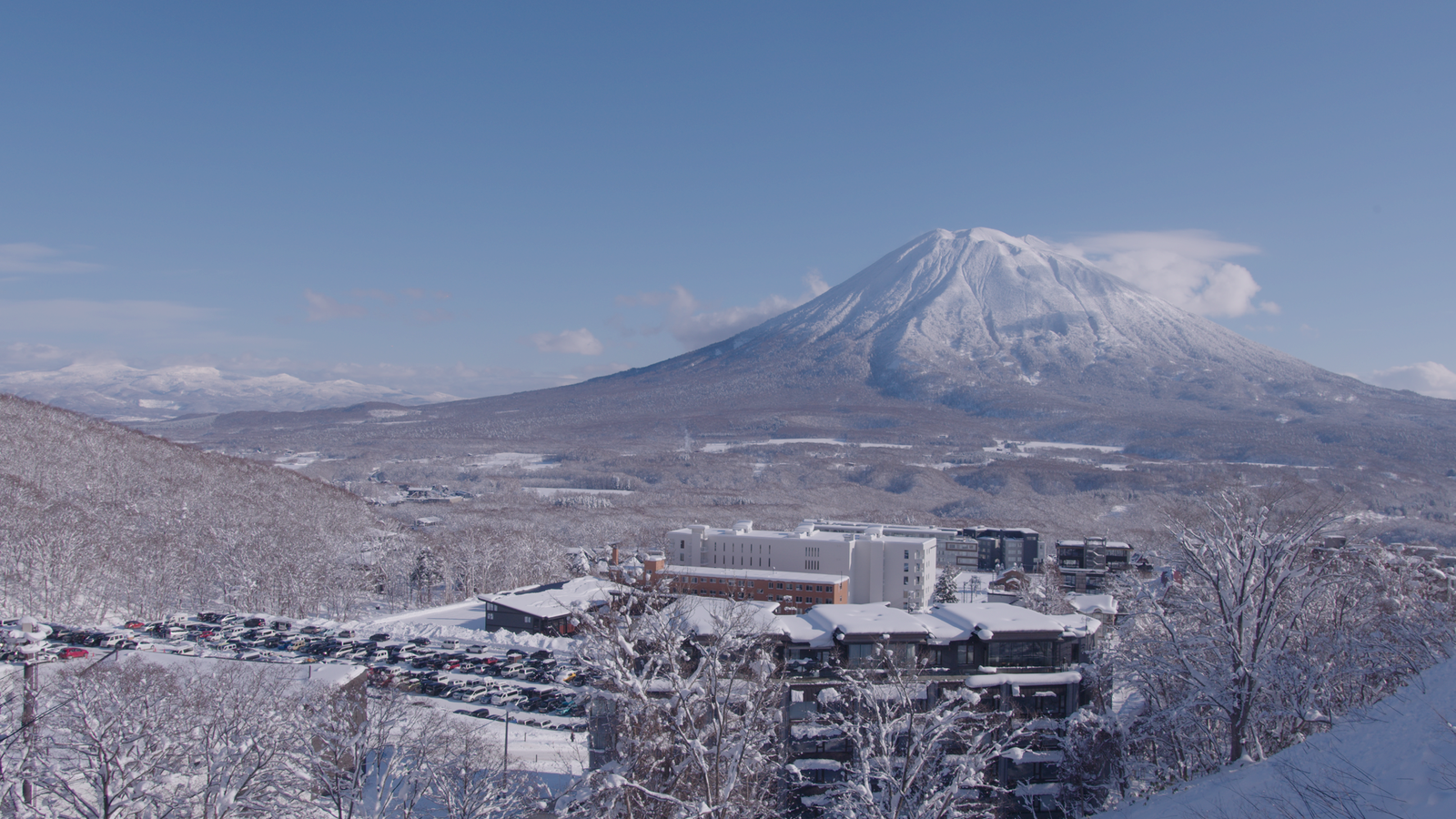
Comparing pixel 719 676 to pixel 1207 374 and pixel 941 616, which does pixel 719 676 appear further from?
pixel 1207 374

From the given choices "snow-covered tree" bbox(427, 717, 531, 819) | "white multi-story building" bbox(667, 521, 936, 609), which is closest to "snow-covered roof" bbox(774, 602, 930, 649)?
"snow-covered tree" bbox(427, 717, 531, 819)

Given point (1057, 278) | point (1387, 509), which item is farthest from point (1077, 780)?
point (1057, 278)

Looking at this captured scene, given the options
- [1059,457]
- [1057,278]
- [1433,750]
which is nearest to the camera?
[1433,750]

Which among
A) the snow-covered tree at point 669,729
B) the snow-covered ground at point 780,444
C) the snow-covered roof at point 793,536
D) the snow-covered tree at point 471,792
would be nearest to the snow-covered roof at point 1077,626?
the snow-covered tree at point 669,729

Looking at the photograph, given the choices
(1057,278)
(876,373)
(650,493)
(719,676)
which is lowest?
(650,493)

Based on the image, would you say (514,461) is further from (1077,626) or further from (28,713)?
(28,713)

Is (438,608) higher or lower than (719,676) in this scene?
lower

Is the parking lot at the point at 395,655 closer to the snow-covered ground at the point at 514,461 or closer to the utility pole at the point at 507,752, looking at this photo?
the utility pole at the point at 507,752
